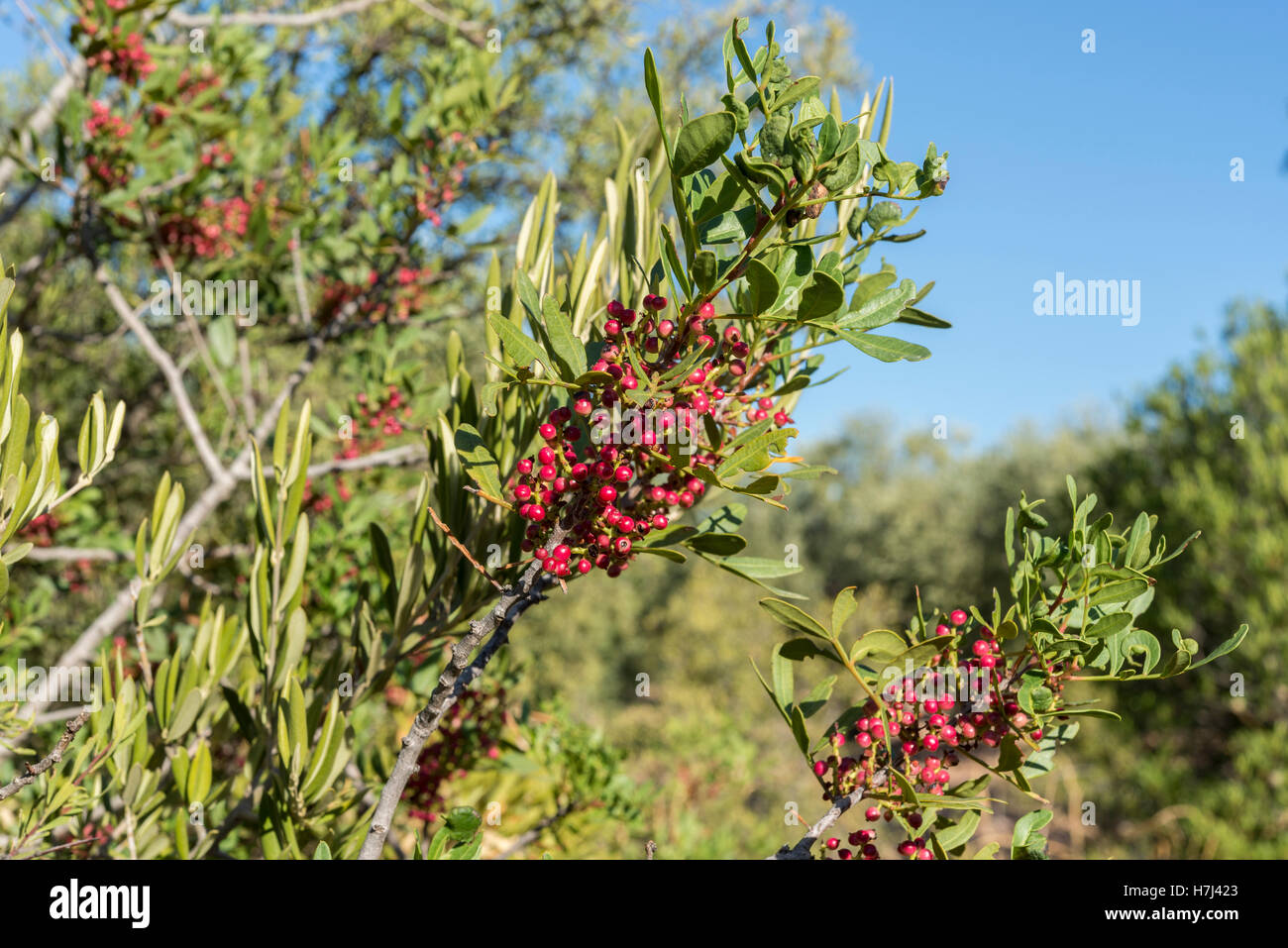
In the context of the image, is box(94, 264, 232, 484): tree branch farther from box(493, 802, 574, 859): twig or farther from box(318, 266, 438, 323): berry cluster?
box(493, 802, 574, 859): twig

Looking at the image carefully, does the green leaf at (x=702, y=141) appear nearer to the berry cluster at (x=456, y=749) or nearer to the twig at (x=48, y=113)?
the berry cluster at (x=456, y=749)

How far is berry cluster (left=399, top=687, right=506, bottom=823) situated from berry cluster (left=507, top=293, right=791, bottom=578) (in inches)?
39.0

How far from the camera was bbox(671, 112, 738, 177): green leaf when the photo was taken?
0.75 metres

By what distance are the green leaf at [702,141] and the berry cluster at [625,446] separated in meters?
0.15

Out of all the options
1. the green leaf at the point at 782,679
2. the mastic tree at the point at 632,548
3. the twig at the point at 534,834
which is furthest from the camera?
the twig at the point at 534,834

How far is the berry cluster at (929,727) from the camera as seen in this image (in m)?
0.98

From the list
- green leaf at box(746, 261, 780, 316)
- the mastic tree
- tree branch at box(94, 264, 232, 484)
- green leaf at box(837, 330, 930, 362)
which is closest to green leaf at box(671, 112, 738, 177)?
the mastic tree

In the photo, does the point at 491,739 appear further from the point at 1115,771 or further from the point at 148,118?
the point at 1115,771

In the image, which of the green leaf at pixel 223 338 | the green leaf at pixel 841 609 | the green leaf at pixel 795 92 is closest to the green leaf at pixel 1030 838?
the green leaf at pixel 841 609

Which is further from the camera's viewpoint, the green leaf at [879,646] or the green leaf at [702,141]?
the green leaf at [879,646]

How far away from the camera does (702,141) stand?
76 cm
